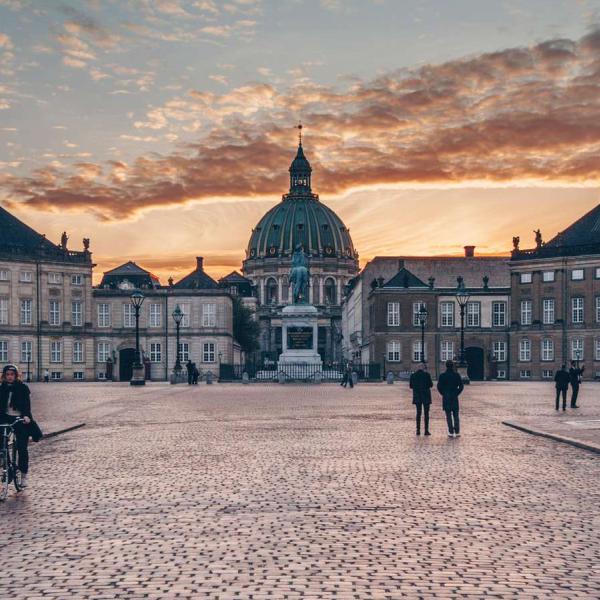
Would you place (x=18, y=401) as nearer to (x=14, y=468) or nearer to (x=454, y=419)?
(x=14, y=468)

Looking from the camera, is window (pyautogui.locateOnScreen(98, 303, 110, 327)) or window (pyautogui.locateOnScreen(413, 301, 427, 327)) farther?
window (pyautogui.locateOnScreen(98, 303, 110, 327))

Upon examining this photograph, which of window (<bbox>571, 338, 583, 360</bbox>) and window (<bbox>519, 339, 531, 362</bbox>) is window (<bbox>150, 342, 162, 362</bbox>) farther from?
window (<bbox>571, 338, 583, 360</bbox>)

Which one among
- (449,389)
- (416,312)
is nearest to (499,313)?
(416,312)

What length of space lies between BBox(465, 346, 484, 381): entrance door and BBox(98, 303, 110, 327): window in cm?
3492

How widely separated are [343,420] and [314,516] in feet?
53.5

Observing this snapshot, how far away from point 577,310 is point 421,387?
2845 inches

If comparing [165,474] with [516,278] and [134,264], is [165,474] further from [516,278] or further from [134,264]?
[134,264]

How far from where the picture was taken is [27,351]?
304ft

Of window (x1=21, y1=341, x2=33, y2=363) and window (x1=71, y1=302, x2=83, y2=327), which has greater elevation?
window (x1=71, y1=302, x2=83, y2=327)

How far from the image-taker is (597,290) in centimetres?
9000

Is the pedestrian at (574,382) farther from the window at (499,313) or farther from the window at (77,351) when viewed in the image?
the window at (77,351)

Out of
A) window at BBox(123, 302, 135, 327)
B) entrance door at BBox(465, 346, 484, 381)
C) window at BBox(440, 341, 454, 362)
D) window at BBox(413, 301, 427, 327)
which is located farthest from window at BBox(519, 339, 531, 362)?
window at BBox(123, 302, 135, 327)

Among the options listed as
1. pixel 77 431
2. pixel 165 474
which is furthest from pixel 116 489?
pixel 77 431

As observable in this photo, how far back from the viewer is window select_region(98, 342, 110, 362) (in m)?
98.9
